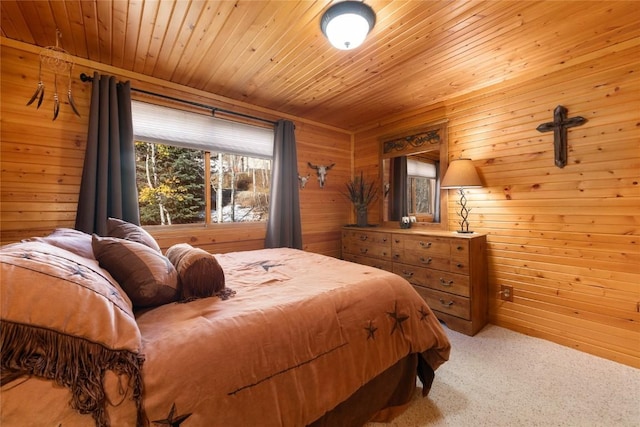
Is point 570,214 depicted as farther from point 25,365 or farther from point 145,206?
point 145,206

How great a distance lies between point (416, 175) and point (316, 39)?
6.45ft

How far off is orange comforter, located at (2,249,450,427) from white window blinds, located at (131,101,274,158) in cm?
165

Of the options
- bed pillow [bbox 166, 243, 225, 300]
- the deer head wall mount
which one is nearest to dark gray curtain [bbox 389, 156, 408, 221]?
the deer head wall mount

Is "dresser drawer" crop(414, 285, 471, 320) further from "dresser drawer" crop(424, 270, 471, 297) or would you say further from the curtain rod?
the curtain rod

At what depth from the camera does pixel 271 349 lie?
1017 mm

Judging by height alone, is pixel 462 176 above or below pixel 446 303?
above

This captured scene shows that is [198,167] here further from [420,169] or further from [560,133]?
[560,133]

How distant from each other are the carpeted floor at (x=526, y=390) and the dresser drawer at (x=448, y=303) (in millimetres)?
276

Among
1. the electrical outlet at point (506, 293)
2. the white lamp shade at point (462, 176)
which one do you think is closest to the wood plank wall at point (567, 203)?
the electrical outlet at point (506, 293)

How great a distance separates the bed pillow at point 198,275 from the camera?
1.27m

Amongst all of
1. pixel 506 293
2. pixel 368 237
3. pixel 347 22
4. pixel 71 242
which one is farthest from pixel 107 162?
pixel 506 293

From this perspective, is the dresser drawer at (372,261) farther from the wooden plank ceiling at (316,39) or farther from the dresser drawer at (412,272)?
the wooden plank ceiling at (316,39)

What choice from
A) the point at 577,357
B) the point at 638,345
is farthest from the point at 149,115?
the point at 638,345

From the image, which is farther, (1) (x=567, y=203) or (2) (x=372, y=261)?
(2) (x=372, y=261)
